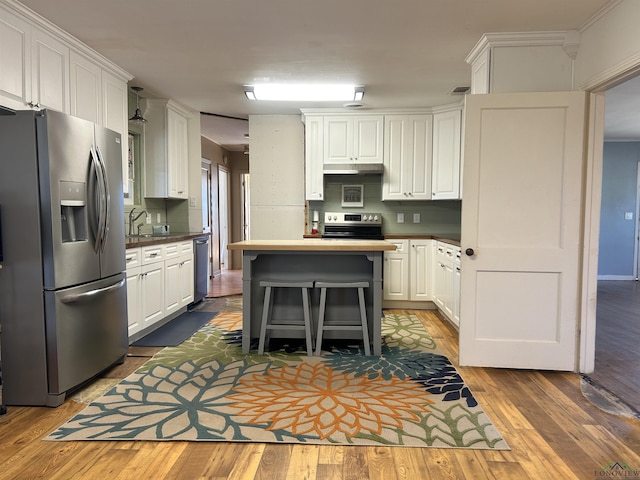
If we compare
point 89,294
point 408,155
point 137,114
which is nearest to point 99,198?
point 89,294

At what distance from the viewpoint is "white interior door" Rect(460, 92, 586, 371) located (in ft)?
9.80

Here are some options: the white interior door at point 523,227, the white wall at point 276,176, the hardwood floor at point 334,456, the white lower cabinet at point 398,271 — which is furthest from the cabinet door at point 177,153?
the white interior door at point 523,227

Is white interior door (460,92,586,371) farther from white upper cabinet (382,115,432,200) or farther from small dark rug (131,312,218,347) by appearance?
small dark rug (131,312,218,347)

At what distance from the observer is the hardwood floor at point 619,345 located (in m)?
2.84

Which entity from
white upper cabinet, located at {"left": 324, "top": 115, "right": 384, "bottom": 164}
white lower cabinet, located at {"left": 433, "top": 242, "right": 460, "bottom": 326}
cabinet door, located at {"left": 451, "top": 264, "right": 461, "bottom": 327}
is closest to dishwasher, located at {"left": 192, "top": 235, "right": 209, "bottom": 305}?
white upper cabinet, located at {"left": 324, "top": 115, "right": 384, "bottom": 164}

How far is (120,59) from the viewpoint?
361 cm

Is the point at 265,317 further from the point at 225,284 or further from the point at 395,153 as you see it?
the point at 225,284

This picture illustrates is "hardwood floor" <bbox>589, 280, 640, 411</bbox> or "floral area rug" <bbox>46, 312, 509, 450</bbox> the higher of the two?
"hardwood floor" <bbox>589, 280, 640, 411</bbox>

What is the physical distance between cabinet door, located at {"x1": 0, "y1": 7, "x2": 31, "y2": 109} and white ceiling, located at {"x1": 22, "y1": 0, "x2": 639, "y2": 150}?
172 millimetres

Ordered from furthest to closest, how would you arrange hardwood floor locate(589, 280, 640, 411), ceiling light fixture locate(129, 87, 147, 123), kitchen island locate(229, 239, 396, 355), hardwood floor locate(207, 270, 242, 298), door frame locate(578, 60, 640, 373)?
hardwood floor locate(207, 270, 242, 298), ceiling light fixture locate(129, 87, 147, 123), kitchen island locate(229, 239, 396, 355), door frame locate(578, 60, 640, 373), hardwood floor locate(589, 280, 640, 411)

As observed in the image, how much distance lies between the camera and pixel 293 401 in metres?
2.59

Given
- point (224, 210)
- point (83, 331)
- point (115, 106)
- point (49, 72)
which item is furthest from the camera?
point (224, 210)

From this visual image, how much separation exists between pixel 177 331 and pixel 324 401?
Answer: 213 cm

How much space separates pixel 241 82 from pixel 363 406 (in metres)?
3.22
